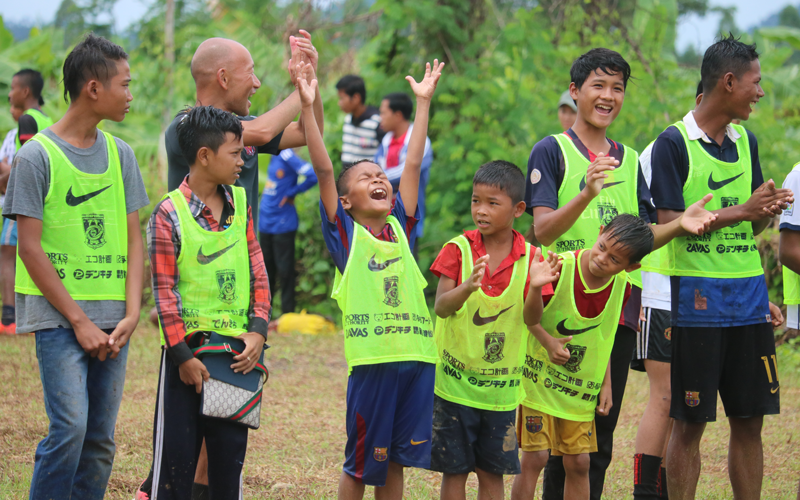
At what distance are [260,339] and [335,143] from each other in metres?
6.74

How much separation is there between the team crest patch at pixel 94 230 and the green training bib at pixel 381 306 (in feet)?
3.33

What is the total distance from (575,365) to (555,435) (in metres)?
0.34

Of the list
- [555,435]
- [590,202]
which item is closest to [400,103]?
[590,202]

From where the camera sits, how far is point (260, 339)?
3025 mm

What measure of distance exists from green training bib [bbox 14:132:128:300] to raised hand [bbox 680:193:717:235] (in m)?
2.49

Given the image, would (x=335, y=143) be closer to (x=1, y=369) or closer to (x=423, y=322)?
(x=1, y=369)

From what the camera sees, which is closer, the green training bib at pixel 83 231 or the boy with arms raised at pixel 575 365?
the green training bib at pixel 83 231

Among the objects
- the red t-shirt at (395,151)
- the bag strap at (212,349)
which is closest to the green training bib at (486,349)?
the bag strap at (212,349)

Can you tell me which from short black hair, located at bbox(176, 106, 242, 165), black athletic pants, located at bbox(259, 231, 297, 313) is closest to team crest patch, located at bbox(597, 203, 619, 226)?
short black hair, located at bbox(176, 106, 242, 165)

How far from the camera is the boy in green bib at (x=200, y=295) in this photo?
2.89 metres

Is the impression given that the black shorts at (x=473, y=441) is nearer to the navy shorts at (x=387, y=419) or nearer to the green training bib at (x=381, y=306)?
the navy shorts at (x=387, y=419)

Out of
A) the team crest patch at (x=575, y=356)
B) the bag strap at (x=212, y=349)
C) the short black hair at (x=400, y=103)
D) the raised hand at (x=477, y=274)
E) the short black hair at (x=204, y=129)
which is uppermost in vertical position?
the short black hair at (x=400, y=103)

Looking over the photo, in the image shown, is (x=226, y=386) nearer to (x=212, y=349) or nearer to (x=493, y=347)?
(x=212, y=349)

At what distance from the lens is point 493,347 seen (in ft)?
10.8
